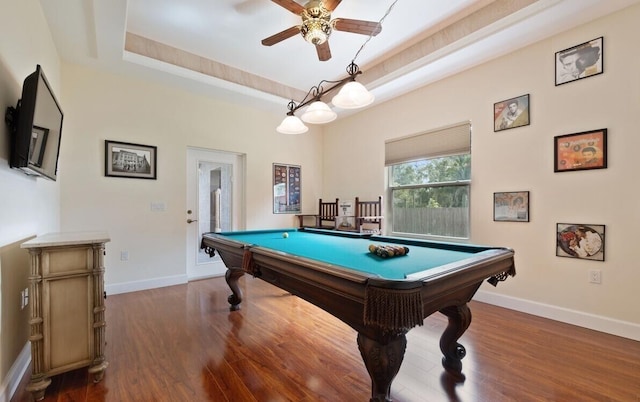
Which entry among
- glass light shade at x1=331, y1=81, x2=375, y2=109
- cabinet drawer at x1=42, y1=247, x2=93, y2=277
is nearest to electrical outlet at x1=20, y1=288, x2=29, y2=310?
cabinet drawer at x1=42, y1=247, x2=93, y2=277

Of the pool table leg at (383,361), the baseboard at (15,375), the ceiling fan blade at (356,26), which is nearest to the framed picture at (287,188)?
the ceiling fan blade at (356,26)

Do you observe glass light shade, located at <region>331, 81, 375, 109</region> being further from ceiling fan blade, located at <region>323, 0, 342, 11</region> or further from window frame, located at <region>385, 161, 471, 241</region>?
window frame, located at <region>385, 161, 471, 241</region>

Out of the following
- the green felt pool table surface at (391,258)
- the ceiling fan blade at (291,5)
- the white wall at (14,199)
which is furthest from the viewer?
the ceiling fan blade at (291,5)

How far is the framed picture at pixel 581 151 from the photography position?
2.44 metres

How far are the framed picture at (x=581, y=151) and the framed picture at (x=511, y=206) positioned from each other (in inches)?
15.3

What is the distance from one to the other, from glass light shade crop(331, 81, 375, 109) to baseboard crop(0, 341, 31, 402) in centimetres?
263

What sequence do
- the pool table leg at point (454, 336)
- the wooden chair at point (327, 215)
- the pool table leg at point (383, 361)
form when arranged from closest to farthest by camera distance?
the pool table leg at point (383, 361), the pool table leg at point (454, 336), the wooden chair at point (327, 215)

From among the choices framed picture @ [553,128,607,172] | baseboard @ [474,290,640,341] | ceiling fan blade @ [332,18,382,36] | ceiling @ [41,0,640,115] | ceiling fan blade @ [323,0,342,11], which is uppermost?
ceiling @ [41,0,640,115]

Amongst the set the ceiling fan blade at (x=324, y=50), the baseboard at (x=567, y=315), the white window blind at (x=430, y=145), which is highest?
the ceiling fan blade at (x=324, y=50)

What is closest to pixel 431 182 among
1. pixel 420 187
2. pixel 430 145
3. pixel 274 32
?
pixel 420 187

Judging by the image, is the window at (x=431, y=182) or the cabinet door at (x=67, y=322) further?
the window at (x=431, y=182)

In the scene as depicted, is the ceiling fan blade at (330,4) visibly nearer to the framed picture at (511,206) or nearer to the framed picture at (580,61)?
the framed picture at (580,61)

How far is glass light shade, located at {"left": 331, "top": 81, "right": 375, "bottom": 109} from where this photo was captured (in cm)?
219

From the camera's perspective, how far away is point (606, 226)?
243cm
